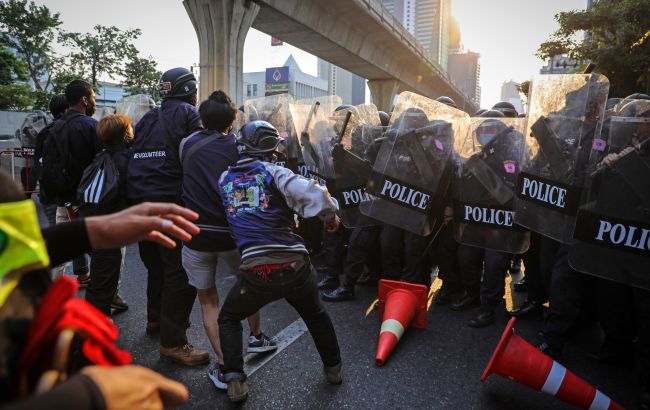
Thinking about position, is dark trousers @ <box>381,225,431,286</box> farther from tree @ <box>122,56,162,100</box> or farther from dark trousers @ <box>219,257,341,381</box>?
tree @ <box>122,56,162,100</box>

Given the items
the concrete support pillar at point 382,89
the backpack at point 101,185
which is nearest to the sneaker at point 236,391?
the backpack at point 101,185

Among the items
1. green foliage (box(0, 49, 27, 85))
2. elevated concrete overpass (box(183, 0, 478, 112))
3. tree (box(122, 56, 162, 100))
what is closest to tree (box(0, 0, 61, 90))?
green foliage (box(0, 49, 27, 85))

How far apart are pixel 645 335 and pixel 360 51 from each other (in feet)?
84.0

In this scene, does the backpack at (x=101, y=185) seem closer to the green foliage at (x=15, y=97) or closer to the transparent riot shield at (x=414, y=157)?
the transparent riot shield at (x=414, y=157)

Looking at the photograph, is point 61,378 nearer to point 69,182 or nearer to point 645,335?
point 645,335

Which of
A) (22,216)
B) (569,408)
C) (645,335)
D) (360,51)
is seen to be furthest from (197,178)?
(360,51)

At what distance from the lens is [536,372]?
2768mm

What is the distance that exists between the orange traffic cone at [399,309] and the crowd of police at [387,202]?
0.60m

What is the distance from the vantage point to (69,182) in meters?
4.07

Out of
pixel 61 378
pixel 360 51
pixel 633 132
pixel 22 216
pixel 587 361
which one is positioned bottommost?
pixel 587 361

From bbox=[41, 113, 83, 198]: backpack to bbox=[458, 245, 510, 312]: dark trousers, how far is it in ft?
12.6

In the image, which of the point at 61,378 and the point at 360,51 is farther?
the point at 360,51

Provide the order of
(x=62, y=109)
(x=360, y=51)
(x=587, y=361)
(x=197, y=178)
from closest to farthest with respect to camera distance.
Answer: (x=197, y=178), (x=587, y=361), (x=62, y=109), (x=360, y=51)

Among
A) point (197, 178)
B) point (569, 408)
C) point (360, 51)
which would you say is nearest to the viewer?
point (569, 408)
